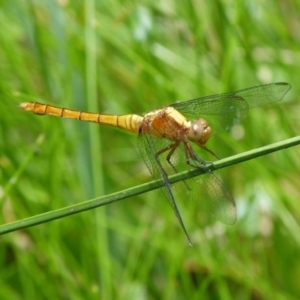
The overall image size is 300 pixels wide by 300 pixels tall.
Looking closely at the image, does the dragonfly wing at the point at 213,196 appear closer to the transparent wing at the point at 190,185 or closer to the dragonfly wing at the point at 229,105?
the transparent wing at the point at 190,185

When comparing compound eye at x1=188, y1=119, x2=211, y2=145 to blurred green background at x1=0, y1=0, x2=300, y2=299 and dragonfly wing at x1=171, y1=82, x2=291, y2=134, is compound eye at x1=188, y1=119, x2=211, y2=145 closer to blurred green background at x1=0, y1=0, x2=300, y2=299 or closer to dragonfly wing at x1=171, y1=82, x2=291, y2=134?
dragonfly wing at x1=171, y1=82, x2=291, y2=134

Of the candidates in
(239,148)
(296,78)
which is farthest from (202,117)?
(296,78)

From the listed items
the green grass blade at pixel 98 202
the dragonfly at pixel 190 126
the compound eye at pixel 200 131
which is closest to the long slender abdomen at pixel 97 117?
the dragonfly at pixel 190 126

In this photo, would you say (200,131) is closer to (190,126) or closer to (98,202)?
(190,126)

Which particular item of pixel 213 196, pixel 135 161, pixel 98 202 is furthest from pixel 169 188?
pixel 135 161

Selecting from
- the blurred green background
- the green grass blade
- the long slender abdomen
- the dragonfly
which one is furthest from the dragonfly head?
the green grass blade

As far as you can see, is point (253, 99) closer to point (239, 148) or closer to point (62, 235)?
point (239, 148)

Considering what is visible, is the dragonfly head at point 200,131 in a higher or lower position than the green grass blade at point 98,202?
higher
